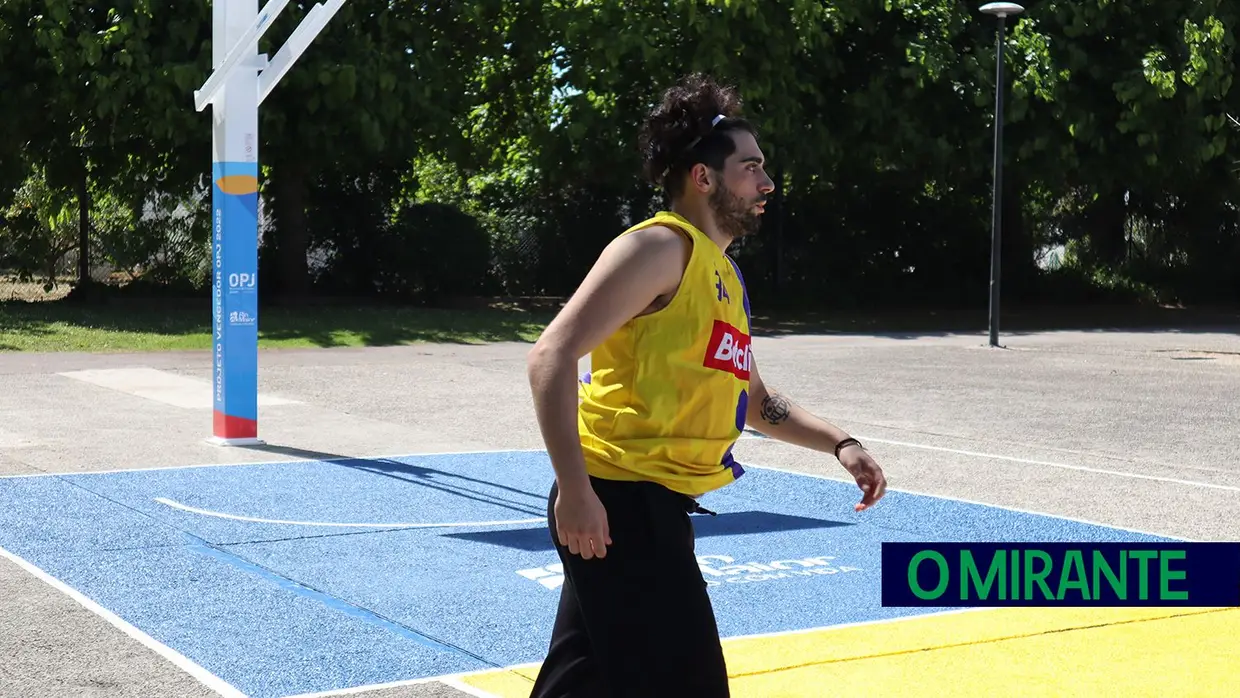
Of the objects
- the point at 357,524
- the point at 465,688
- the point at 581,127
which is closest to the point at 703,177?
the point at 465,688

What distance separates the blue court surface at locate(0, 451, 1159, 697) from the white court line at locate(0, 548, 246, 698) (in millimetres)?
45

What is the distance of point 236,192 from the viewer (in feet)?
37.0

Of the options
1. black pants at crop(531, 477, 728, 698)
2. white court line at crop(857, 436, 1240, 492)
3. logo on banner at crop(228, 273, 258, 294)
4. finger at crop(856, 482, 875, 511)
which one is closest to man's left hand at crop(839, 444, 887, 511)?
finger at crop(856, 482, 875, 511)

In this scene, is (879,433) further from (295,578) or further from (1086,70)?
(1086,70)

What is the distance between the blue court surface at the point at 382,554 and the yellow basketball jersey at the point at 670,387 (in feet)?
7.18

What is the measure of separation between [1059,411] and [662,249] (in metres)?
12.0

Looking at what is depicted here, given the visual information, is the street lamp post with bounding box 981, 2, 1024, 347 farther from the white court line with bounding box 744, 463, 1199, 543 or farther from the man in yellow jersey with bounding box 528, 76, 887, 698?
the man in yellow jersey with bounding box 528, 76, 887, 698

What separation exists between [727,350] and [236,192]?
8.37m

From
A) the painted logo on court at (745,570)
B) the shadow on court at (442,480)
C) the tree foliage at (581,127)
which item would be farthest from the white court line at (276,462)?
the tree foliage at (581,127)

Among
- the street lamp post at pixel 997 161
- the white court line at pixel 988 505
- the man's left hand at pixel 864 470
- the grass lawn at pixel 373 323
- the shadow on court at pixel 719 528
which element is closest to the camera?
the man's left hand at pixel 864 470

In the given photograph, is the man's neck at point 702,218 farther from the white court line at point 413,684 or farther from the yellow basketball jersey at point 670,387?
the white court line at point 413,684

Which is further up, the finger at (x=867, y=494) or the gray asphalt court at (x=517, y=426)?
the finger at (x=867, y=494)

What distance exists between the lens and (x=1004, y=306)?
3206 centimetres

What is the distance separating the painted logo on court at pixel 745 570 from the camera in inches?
279
